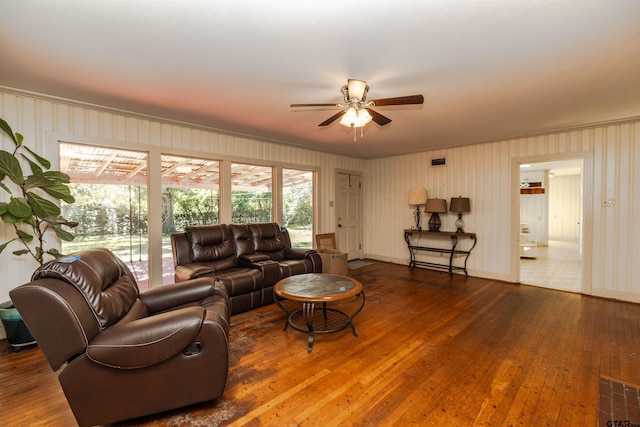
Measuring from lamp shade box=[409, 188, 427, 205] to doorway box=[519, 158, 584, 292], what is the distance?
2.38m

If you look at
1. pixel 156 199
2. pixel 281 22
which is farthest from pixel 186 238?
pixel 281 22

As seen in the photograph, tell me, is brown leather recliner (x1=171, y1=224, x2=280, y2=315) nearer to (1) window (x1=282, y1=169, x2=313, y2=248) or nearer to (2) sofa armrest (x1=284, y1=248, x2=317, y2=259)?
(2) sofa armrest (x1=284, y1=248, x2=317, y2=259)

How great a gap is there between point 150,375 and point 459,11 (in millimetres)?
2848

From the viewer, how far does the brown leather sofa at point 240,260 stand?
3252 millimetres

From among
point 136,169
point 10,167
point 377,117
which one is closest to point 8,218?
point 10,167

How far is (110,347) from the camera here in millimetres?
1477

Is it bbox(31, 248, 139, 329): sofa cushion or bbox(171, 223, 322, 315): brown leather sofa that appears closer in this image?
bbox(31, 248, 139, 329): sofa cushion

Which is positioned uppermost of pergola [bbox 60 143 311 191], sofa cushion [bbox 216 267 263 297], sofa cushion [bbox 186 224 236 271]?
pergola [bbox 60 143 311 191]

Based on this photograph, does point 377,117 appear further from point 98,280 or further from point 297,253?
point 98,280

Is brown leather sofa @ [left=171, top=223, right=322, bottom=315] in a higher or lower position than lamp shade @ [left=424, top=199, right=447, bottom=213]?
lower

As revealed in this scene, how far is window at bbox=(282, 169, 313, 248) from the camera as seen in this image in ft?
17.5

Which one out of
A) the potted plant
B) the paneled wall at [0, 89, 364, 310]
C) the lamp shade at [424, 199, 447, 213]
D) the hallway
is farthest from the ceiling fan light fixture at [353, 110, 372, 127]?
the hallway

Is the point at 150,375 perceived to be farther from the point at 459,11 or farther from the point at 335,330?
the point at 459,11

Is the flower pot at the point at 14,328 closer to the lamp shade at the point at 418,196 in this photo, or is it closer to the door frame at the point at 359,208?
the door frame at the point at 359,208
